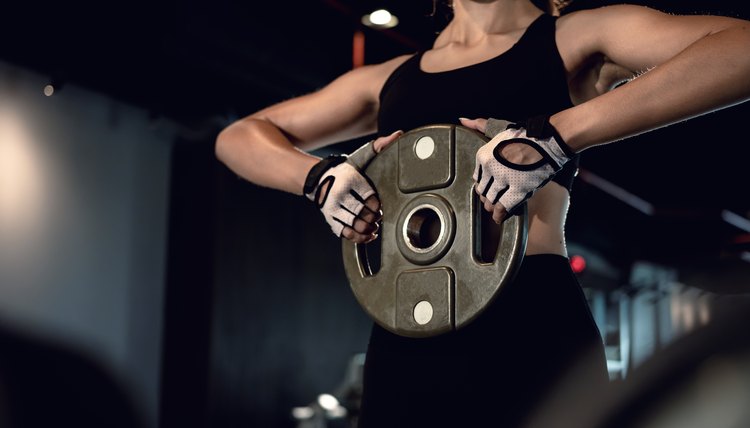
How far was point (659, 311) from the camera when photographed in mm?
11805

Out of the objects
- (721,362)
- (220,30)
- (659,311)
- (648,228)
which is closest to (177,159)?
(220,30)

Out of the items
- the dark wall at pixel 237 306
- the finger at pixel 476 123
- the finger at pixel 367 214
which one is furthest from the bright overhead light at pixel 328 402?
the finger at pixel 476 123

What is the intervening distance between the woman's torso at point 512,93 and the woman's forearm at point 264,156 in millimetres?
177

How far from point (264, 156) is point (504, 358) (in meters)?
0.57

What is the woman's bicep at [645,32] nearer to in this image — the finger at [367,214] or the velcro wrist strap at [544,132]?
the velcro wrist strap at [544,132]

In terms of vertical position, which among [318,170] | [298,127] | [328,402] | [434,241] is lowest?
[328,402]

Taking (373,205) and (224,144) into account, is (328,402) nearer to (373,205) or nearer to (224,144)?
(224,144)

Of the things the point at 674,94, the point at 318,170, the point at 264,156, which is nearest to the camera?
the point at 674,94

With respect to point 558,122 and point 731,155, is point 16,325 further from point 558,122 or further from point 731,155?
point 731,155

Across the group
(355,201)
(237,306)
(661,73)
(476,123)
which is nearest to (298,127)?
(355,201)

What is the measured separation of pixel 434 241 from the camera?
1.02 metres

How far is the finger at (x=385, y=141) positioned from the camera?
1.09 metres

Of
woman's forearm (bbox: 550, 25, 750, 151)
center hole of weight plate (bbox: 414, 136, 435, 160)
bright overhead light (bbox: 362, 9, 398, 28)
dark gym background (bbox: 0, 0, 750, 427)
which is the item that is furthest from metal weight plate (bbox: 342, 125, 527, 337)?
bright overhead light (bbox: 362, 9, 398, 28)

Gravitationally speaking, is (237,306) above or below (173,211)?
below
